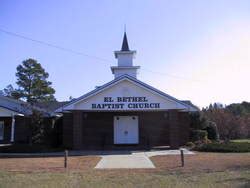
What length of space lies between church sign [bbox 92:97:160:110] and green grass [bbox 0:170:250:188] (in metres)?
13.7

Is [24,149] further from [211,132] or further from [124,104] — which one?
[211,132]

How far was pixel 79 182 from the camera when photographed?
1208 cm

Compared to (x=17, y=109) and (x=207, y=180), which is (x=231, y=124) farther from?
(x=207, y=180)

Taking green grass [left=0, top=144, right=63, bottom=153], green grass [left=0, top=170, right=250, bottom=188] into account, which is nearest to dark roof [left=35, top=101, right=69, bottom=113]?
green grass [left=0, top=144, right=63, bottom=153]

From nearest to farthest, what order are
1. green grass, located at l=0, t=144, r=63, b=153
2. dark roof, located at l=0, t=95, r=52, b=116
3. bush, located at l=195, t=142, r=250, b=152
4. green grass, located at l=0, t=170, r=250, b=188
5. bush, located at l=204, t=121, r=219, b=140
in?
1. green grass, located at l=0, t=170, r=250, b=188
2. bush, located at l=195, t=142, r=250, b=152
3. green grass, located at l=0, t=144, r=63, b=153
4. dark roof, located at l=0, t=95, r=52, b=116
5. bush, located at l=204, t=121, r=219, b=140

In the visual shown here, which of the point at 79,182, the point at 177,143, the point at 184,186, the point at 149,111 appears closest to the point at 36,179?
the point at 79,182

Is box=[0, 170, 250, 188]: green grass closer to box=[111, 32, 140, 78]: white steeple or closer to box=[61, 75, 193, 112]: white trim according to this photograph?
box=[61, 75, 193, 112]: white trim

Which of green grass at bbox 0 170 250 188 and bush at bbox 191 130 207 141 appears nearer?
green grass at bbox 0 170 250 188

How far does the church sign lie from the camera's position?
27672 mm

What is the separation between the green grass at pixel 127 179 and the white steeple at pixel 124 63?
24.8 metres

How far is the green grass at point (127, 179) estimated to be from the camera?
11.5 m

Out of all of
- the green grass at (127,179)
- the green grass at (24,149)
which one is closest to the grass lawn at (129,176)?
the green grass at (127,179)

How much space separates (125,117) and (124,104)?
2.93 m

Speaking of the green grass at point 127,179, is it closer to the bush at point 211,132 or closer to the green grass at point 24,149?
the green grass at point 24,149
